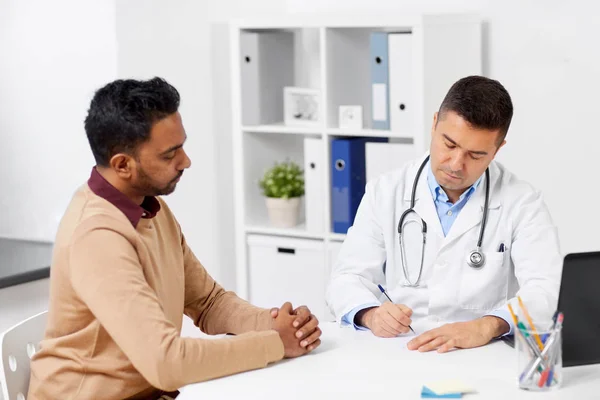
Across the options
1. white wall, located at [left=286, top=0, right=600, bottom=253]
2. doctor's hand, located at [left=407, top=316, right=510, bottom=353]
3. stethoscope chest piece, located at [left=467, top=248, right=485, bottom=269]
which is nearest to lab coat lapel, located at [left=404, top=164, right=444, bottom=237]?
stethoscope chest piece, located at [left=467, top=248, right=485, bottom=269]

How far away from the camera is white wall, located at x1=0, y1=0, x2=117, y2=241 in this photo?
3.26 meters

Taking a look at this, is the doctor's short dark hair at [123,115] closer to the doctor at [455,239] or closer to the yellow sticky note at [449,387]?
the doctor at [455,239]

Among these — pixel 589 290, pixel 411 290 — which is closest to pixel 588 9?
pixel 411 290

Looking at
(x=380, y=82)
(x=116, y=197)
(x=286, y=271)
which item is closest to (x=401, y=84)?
(x=380, y=82)

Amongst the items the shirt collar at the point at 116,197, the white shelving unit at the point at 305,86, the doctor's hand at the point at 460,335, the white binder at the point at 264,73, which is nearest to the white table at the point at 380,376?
the doctor's hand at the point at 460,335

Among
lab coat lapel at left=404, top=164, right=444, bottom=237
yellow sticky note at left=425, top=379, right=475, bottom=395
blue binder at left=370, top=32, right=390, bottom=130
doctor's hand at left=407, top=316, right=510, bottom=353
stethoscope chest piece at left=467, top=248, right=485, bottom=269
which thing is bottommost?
yellow sticky note at left=425, top=379, right=475, bottom=395

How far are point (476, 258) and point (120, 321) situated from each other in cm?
91

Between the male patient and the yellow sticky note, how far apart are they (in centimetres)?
32

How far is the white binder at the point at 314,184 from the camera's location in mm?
3635

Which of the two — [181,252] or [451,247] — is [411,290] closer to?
[451,247]

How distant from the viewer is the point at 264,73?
3.78 m

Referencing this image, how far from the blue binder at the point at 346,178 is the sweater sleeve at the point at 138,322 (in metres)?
1.82

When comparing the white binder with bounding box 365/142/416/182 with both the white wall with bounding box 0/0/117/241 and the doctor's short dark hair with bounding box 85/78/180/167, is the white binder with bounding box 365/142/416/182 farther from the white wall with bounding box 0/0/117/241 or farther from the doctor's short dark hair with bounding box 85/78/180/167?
the doctor's short dark hair with bounding box 85/78/180/167

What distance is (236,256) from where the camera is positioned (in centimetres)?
406
